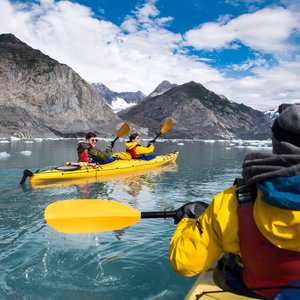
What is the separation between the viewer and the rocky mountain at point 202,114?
145 m

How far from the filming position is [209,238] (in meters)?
2.08

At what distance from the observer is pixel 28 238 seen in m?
5.63

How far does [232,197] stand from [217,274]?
109 centimetres

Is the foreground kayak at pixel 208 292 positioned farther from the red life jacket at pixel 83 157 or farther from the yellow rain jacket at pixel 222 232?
the red life jacket at pixel 83 157

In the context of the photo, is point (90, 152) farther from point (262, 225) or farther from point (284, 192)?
point (284, 192)

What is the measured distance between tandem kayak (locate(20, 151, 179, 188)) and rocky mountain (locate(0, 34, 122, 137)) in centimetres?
5607

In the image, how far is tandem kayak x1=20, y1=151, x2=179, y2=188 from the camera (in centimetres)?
1136

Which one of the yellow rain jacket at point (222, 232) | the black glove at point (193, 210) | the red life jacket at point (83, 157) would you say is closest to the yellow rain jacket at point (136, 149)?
the red life jacket at point (83, 157)

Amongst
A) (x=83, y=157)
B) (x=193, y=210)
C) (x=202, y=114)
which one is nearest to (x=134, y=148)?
(x=83, y=157)

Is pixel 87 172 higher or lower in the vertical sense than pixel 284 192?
lower

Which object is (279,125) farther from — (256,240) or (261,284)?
(261,284)

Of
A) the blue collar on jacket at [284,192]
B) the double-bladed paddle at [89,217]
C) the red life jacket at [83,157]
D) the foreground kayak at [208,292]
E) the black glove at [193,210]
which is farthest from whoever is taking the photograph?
the red life jacket at [83,157]

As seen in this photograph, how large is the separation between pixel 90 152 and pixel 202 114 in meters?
146

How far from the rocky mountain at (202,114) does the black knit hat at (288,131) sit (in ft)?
416
